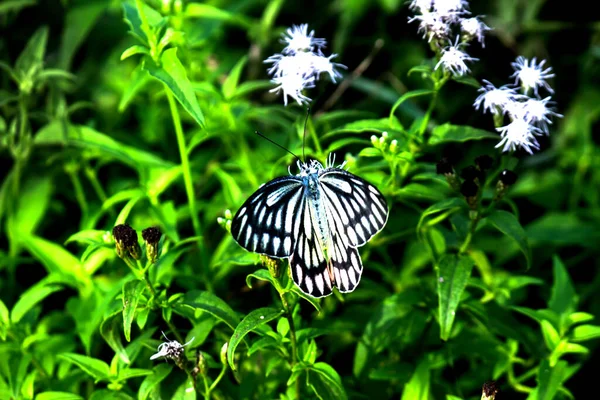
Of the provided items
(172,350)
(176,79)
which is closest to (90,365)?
(172,350)

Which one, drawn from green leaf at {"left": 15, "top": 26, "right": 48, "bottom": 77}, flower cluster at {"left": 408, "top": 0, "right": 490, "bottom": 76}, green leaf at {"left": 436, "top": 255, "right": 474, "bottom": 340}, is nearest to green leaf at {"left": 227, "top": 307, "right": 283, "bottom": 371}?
green leaf at {"left": 436, "top": 255, "right": 474, "bottom": 340}

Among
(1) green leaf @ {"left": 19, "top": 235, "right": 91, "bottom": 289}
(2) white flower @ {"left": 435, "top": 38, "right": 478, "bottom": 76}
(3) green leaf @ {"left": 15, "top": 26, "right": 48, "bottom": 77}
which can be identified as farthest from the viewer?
(3) green leaf @ {"left": 15, "top": 26, "right": 48, "bottom": 77}

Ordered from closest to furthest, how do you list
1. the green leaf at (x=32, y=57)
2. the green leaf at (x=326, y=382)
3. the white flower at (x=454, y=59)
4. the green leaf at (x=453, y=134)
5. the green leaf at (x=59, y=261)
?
the green leaf at (x=326, y=382) < the white flower at (x=454, y=59) < the green leaf at (x=453, y=134) < the green leaf at (x=59, y=261) < the green leaf at (x=32, y=57)

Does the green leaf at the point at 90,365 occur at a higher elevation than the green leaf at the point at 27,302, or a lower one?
lower

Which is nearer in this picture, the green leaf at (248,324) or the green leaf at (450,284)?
the green leaf at (248,324)

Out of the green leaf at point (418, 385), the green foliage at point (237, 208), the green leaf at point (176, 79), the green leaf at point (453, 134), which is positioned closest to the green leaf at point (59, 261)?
the green foliage at point (237, 208)

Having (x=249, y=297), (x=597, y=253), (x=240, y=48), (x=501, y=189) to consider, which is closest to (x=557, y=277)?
(x=501, y=189)

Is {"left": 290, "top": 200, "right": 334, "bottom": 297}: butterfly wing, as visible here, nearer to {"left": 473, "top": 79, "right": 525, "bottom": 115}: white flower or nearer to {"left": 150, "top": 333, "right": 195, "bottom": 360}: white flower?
{"left": 150, "top": 333, "right": 195, "bottom": 360}: white flower

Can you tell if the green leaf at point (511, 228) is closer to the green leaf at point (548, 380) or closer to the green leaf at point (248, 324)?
the green leaf at point (548, 380)
